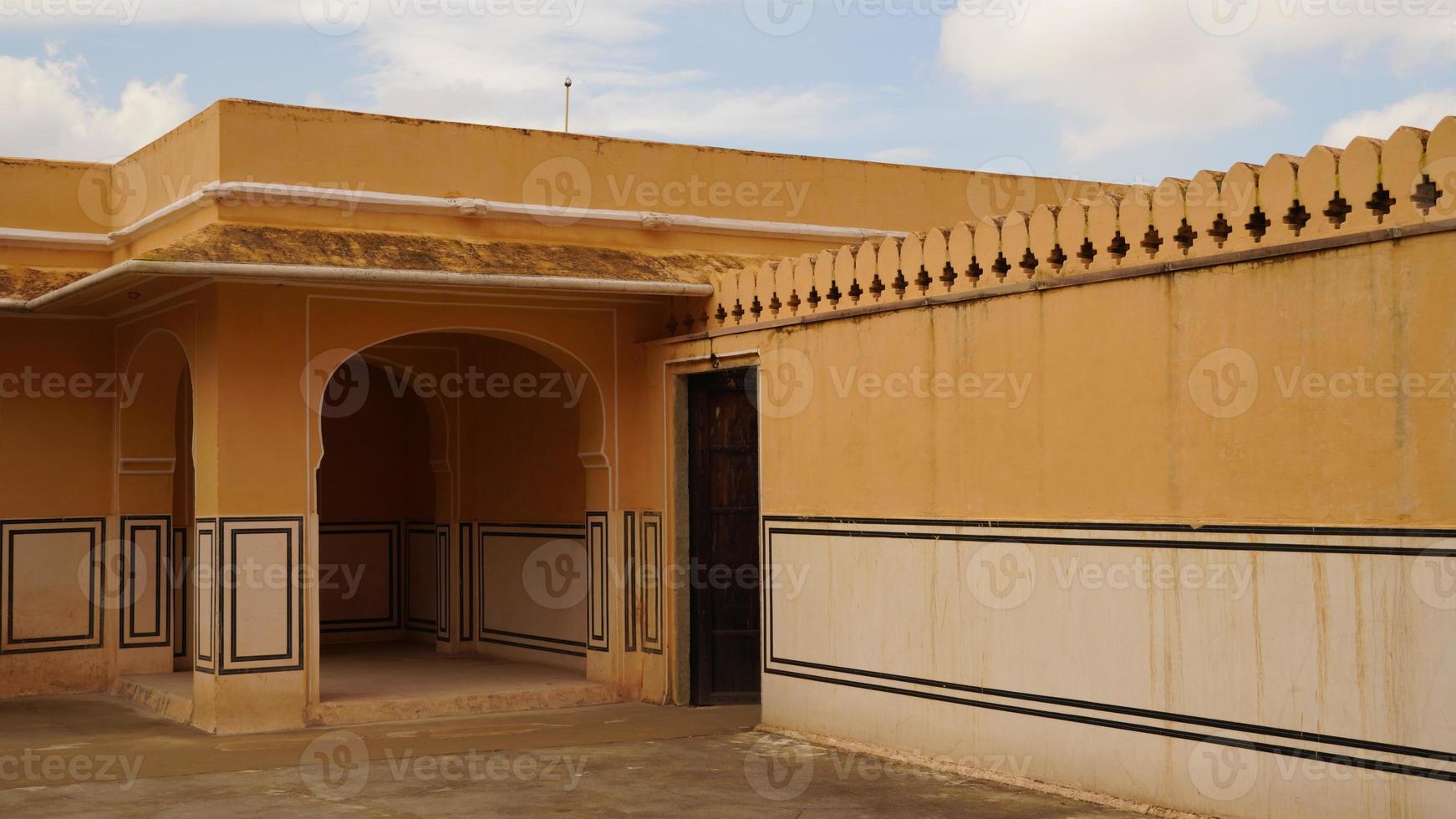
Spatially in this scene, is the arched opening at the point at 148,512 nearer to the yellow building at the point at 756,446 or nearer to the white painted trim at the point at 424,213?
the yellow building at the point at 756,446

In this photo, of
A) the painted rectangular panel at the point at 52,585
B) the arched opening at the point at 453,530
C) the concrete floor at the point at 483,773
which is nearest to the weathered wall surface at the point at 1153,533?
the concrete floor at the point at 483,773

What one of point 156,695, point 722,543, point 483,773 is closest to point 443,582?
point 156,695

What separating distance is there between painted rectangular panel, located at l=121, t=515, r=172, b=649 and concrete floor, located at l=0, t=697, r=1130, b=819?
1617 mm

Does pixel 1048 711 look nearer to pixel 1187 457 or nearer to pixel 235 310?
pixel 1187 457

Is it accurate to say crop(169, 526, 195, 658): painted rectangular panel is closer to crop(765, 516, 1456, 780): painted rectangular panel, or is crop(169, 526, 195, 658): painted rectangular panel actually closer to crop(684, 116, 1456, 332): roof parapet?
crop(765, 516, 1456, 780): painted rectangular panel

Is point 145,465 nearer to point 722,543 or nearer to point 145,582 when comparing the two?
point 145,582

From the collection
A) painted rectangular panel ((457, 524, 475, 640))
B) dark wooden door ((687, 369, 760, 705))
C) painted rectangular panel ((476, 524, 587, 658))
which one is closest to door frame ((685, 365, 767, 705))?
dark wooden door ((687, 369, 760, 705))

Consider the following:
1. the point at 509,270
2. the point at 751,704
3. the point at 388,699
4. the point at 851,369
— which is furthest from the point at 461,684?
the point at 851,369

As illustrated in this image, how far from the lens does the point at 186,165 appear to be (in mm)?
9977

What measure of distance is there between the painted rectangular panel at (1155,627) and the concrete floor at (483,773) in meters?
0.53

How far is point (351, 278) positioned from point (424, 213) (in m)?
1.16

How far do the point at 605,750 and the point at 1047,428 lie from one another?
123 inches

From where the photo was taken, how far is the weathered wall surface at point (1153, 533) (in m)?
5.62

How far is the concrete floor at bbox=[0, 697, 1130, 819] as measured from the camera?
6.91 metres
